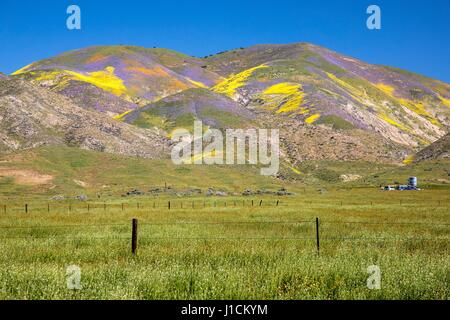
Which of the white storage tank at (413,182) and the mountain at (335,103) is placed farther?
the mountain at (335,103)

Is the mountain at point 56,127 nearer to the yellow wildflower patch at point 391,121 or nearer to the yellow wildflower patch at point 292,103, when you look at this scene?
the yellow wildflower patch at point 292,103

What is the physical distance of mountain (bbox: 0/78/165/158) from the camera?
313 ft

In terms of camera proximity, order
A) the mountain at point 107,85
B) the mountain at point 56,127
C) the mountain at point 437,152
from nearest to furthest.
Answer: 1. the mountain at point 56,127
2. the mountain at point 437,152
3. the mountain at point 107,85

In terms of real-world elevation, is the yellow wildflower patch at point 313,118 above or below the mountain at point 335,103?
below

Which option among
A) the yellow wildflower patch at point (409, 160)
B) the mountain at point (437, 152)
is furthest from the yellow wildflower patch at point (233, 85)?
the mountain at point (437, 152)

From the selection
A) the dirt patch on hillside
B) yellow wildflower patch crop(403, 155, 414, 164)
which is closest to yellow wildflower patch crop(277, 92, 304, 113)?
yellow wildflower patch crop(403, 155, 414, 164)

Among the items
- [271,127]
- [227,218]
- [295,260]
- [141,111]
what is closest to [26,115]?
[141,111]

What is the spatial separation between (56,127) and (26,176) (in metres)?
29.6

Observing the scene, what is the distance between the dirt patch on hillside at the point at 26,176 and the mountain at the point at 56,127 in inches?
592

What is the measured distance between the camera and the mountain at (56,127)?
95500mm

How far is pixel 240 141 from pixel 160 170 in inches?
1122

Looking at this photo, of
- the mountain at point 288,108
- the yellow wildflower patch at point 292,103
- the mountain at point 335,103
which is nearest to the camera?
the mountain at point 288,108

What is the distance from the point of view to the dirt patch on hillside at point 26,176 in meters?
73.5

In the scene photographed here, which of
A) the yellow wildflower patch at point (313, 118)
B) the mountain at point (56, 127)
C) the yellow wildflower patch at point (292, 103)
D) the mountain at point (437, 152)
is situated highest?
the yellow wildflower patch at point (292, 103)
